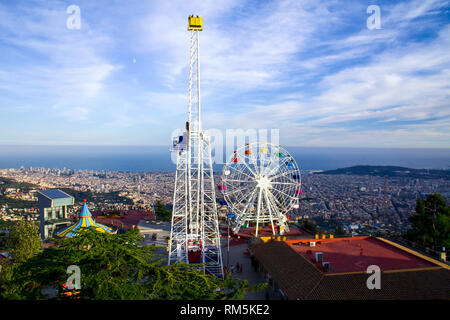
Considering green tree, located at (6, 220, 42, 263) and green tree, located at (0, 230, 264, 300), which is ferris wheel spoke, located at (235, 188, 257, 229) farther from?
green tree, located at (0, 230, 264, 300)

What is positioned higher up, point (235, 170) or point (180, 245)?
point (235, 170)

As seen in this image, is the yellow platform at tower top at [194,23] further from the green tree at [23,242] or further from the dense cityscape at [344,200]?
the dense cityscape at [344,200]

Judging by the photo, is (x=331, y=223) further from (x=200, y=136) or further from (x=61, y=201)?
(x=61, y=201)

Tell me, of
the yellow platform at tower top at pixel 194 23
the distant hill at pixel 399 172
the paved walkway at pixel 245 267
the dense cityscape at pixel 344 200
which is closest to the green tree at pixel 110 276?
the paved walkway at pixel 245 267

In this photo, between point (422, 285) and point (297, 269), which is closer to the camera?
point (422, 285)

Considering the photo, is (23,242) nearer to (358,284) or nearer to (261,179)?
(358,284)
